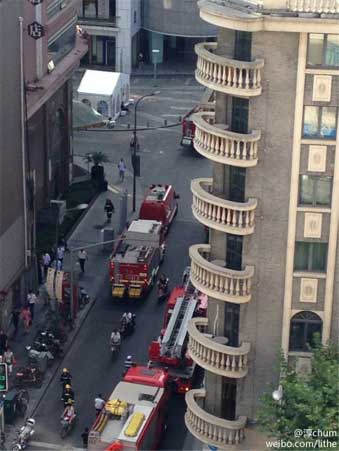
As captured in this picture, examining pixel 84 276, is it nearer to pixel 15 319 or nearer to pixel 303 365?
pixel 15 319

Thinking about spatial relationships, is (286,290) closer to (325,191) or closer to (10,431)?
(325,191)

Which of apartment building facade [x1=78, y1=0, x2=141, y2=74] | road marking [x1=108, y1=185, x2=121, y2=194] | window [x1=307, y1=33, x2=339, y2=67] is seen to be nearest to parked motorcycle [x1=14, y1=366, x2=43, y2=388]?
window [x1=307, y1=33, x2=339, y2=67]

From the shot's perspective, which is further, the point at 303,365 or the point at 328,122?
the point at 303,365

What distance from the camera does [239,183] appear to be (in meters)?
45.6

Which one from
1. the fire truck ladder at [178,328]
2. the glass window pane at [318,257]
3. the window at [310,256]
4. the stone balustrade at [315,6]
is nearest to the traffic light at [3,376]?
the fire truck ladder at [178,328]

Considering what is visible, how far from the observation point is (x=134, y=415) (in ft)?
164

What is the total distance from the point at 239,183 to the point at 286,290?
429 cm

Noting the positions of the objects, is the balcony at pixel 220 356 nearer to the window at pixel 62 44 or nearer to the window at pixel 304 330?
the window at pixel 304 330

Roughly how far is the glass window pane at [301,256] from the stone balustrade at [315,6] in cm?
854

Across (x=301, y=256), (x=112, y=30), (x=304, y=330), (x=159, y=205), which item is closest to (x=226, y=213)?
(x=301, y=256)

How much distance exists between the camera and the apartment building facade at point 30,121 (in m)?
62.5

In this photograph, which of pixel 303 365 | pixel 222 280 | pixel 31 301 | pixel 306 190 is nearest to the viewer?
pixel 306 190

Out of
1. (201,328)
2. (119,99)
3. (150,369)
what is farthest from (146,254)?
(119,99)

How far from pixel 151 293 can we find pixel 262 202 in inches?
959
